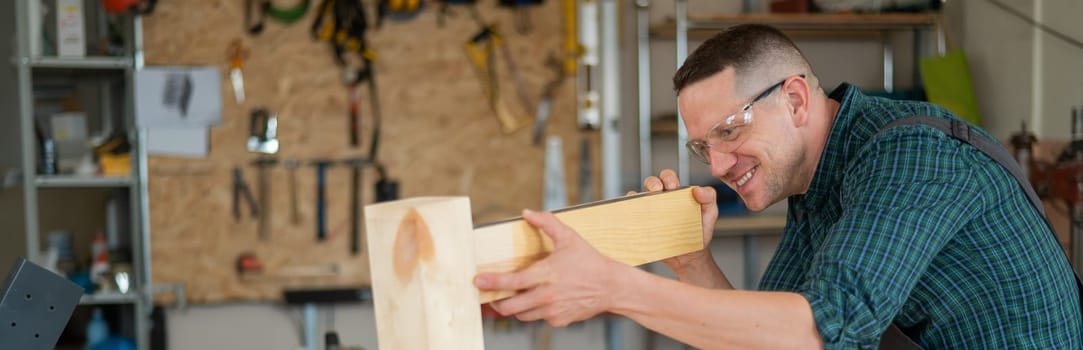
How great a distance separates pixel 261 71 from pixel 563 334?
2003 millimetres

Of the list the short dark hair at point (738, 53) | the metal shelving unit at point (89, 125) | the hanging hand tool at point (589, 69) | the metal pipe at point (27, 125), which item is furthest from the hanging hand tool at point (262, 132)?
the short dark hair at point (738, 53)

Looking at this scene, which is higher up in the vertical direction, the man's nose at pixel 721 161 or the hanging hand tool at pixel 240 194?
the man's nose at pixel 721 161

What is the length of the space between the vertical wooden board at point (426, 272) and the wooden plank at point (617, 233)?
0.04 meters

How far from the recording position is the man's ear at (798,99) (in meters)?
1.78

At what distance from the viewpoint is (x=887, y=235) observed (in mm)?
1364

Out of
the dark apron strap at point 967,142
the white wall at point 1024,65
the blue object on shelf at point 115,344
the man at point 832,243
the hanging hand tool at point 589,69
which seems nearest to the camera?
the man at point 832,243

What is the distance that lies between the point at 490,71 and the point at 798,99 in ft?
11.3

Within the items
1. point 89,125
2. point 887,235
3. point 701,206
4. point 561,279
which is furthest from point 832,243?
point 89,125

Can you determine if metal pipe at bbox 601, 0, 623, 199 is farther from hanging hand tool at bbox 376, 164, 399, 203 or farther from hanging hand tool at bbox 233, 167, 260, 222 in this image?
hanging hand tool at bbox 233, 167, 260, 222

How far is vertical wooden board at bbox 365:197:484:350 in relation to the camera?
3.77 feet

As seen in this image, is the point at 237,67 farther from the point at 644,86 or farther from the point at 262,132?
the point at 644,86

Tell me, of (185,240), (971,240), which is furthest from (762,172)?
(185,240)

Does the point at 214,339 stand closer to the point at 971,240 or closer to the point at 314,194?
the point at 314,194

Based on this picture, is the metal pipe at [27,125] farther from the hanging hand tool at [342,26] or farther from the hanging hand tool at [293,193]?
the hanging hand tool at [342,26]
